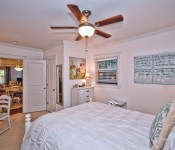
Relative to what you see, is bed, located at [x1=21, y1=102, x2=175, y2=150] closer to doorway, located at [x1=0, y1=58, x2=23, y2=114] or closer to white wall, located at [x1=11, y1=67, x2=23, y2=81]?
doorway, located at [x1=0, y1=58, x2=23, y2=114]

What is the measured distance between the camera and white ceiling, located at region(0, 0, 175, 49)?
182 centimetres

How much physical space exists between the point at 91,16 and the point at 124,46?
1.74 m

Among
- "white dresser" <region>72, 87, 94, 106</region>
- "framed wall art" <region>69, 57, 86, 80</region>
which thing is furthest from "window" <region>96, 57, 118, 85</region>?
"white dresser" <region>72, 87, 94, 106</region>

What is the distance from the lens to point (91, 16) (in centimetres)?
222

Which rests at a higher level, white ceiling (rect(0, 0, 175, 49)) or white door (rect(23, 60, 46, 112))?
white ceiling (rect(0, 0, 175, 49))

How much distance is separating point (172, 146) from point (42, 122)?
1.44 meters

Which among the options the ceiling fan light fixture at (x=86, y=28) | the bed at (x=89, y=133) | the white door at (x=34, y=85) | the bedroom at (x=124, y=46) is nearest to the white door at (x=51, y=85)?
the white door at (x=34, y=85)

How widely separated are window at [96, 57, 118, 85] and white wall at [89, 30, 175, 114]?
232 millimetres

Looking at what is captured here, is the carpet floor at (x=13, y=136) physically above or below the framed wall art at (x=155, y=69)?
below

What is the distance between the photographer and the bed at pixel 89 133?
1.11 meters

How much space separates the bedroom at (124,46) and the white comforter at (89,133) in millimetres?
1493

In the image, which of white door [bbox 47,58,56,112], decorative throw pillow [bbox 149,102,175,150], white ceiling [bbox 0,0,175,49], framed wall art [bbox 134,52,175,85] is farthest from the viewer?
white door [bbox 47,58,56,112]

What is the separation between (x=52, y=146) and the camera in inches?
48.4

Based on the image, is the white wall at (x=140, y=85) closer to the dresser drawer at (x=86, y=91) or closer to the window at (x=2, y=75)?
the dresser drawer at (x=86, y=91)
